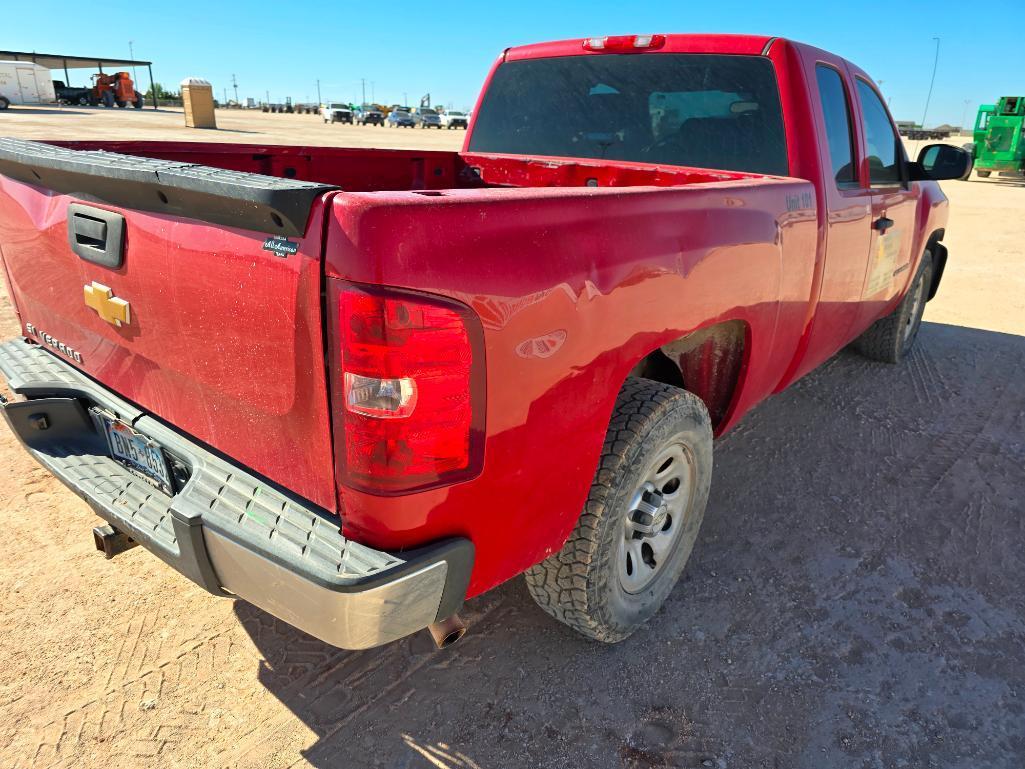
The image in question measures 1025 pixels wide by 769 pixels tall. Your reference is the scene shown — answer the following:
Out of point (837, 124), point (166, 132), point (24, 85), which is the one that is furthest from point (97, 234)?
point (24, 85)

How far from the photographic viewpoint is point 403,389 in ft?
4.98

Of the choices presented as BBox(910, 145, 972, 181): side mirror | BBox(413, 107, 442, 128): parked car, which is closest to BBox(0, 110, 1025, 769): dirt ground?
BBox(910, 145, 972, 181): side mirror

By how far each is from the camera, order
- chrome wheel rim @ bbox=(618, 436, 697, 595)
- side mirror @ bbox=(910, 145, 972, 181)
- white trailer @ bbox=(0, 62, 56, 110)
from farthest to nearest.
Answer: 1. white trailer @ bbox=(0, 62, 56, 110)
2. side mirror @ bbox=(910, 145, 972, 181)
3. chrome wheel rim @ bbox=(618, 436, 697, 595)

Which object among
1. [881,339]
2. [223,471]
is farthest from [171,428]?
Answer: [881,339]

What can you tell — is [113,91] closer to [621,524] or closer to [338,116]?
[338,116]

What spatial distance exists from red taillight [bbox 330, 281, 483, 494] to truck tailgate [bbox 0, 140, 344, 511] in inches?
3.1

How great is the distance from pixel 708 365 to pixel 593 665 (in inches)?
48.4

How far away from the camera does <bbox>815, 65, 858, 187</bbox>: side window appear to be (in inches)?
127

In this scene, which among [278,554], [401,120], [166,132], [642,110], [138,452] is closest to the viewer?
[278,554]

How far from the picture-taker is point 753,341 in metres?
2.68

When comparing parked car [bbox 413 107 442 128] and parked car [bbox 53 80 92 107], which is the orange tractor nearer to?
parked car [bbox 53 80 92 107]

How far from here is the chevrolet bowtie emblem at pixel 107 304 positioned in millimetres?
2049

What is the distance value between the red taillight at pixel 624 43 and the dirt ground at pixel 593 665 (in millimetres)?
2274

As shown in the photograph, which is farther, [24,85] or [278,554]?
[24,85]
